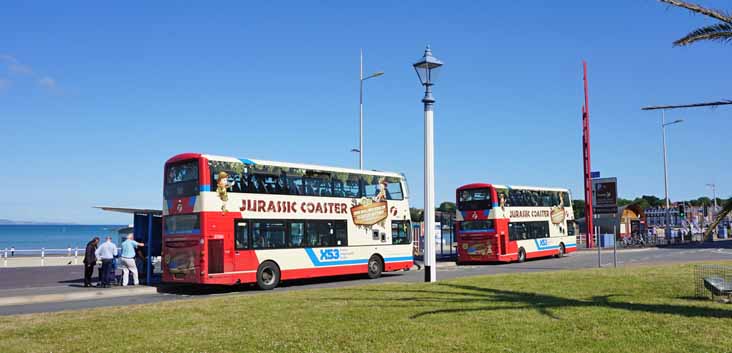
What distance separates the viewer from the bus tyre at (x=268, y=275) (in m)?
18.6

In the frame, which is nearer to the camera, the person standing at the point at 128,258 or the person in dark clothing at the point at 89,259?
the person in dark clothing at the point at 89,259

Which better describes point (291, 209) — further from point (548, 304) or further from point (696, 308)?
point (696, 308)

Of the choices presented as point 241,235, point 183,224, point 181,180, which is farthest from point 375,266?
point 181,180

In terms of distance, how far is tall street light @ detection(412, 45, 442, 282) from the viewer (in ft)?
51.9

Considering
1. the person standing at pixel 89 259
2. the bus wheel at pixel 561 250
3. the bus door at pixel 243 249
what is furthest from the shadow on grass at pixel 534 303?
the bus wheel at pixel 561 250

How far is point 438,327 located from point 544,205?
25.6 metres

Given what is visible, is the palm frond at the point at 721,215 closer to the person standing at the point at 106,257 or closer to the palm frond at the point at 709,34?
the palm frond at the point at 709,34

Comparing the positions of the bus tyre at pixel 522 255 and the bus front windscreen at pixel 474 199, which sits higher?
the bus front windscreen at pixel 474 199

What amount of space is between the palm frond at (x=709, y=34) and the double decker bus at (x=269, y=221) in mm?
11931

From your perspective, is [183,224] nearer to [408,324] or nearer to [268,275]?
[268,275]

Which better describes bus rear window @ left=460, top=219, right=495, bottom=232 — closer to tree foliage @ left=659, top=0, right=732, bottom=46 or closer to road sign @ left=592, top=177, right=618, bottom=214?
road sign @ left=592, top=177, right=618, bottom=214

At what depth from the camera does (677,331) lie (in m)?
8.04

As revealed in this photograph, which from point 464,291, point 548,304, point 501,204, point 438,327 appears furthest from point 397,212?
point 438,327

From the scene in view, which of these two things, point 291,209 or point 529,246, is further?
point 529,246
